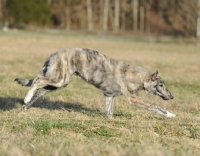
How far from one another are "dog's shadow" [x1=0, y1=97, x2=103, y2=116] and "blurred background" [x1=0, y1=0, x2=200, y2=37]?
67431 mm

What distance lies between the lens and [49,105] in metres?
14.6

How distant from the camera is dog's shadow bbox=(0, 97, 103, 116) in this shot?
45.2ft

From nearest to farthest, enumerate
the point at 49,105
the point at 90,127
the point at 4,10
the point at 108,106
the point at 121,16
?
the point at 90,127 < the point at 108,106 < the point at 49,105 < the point at 4,10 < the point at 121,16

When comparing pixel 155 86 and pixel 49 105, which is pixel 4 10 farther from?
pixel 155 86

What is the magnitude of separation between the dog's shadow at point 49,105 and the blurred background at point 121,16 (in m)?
67.4

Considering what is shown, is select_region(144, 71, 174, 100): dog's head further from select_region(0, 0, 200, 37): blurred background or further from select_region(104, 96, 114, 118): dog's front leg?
select_region(0, 0, 200, 37): blurred background

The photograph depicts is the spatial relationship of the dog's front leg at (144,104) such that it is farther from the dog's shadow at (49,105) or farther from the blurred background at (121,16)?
the blurred background at (121,16)

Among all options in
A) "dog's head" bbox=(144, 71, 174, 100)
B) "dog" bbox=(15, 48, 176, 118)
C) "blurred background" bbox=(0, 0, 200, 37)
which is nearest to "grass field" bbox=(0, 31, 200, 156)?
"dog" bbox=(15, 48, 176, 118)

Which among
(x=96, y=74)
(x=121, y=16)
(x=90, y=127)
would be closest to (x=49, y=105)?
(x=96, y=74)

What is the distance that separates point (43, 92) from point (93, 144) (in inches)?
174

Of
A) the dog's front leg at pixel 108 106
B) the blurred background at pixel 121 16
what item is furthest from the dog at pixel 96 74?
the blurred background at pixel 121 16

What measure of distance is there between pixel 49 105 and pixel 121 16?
85.8m

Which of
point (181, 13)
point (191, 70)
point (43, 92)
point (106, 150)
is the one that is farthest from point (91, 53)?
point (181, 13)

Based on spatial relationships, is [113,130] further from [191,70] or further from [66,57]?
[191,70]
